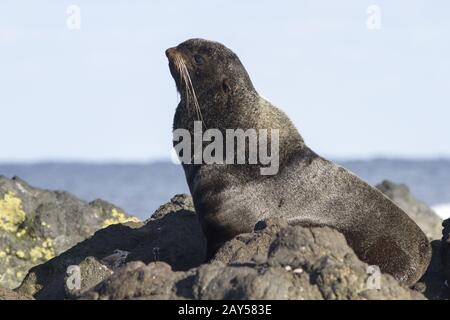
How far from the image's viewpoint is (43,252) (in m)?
13.1

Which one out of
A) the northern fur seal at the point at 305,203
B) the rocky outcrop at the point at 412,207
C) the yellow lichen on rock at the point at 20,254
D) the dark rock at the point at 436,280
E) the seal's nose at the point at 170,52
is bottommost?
the rocky outcrop at the point at 412,207

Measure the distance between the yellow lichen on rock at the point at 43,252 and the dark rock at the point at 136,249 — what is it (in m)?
1.95

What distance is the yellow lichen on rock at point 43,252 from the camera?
13099mm

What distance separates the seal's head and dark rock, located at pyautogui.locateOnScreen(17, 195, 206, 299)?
131 centimetres

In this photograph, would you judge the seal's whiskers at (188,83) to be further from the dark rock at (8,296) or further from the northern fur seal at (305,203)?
the dark rock at (8,296)

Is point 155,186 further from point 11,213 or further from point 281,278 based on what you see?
point 281,278

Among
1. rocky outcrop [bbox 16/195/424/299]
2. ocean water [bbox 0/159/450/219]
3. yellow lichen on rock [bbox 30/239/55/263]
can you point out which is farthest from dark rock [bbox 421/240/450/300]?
ocean water [bbox 0/159/450/219]

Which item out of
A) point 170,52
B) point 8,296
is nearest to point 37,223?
point 170,52

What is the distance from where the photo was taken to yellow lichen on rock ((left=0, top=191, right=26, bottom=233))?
12.9m

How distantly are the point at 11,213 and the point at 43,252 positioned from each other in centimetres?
58

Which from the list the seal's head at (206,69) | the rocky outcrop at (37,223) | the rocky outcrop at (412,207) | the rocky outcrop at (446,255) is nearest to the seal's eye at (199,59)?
the seal's head at (206,69)

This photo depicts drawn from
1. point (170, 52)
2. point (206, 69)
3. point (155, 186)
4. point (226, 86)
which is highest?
point (170, 52)
